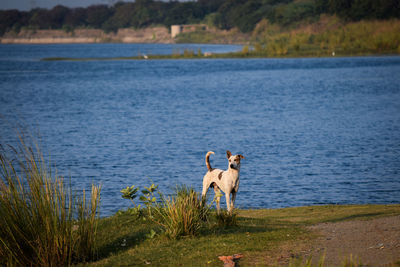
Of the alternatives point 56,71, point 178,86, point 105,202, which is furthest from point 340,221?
point 56,71

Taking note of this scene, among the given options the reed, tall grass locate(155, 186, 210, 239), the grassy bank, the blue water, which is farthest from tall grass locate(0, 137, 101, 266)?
the blue water

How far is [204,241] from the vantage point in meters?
11.4

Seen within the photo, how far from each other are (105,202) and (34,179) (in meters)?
10.0

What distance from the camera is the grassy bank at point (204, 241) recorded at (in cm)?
1050

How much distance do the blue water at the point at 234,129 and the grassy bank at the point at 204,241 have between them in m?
5.21

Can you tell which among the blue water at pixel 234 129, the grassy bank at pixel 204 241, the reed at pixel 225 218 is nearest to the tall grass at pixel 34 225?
the grassy bank at pixel 204 241

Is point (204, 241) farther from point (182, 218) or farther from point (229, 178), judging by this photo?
point (229, 178)

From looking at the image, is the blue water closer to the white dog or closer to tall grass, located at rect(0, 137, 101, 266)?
the white dog

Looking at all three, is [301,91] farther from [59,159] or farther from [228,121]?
[59,159]

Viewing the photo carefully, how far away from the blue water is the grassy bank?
17.1 feet

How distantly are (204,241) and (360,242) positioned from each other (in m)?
3.00

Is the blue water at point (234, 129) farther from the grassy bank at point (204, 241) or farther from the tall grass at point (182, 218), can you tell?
the tall grass at point (182, 218)

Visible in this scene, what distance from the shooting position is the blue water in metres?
22.4

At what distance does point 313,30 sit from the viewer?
133 metres
